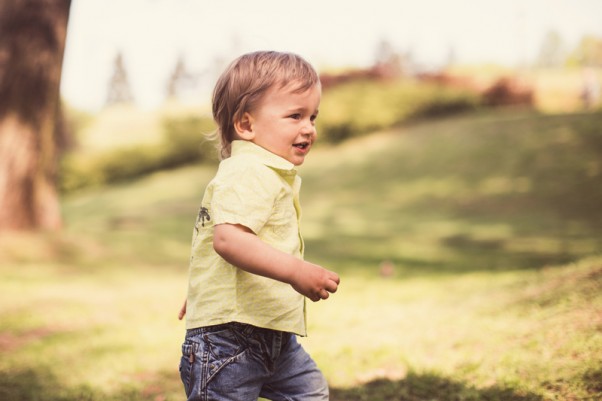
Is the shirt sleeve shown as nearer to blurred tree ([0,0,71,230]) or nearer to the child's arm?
the child's arm

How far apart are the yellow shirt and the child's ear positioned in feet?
0.16

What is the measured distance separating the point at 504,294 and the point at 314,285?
3.88 m

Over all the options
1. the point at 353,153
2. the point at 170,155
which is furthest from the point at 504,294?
the point at 170,155

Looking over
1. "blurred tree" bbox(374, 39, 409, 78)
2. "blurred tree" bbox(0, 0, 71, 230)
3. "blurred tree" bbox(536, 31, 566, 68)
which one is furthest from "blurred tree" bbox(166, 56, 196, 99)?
"blurred tree" bbox(0, 0, 71, 230)

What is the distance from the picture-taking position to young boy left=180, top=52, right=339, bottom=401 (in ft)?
6.30

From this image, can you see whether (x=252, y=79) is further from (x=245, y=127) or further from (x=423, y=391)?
(x=423, y=391)

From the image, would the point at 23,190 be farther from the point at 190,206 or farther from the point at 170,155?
the point at 170,155

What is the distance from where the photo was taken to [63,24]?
28.6 ft

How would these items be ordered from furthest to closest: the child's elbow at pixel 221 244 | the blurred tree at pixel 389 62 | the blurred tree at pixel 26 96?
the blurred tree at pixel 389 62 < the blurred tree at pixel 26 96 < the child's elbow at pixel 221 244

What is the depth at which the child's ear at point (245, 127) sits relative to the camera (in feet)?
7.32

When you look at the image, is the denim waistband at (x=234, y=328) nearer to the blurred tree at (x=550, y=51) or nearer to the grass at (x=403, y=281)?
the grass at (x=403, y=281)

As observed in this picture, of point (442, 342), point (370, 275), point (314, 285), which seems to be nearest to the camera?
point (314, 285)

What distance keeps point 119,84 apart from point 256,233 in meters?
79.4

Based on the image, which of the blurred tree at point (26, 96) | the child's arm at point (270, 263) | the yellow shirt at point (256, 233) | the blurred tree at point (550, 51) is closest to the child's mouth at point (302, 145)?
the yellow shirt at point (256, 233)
